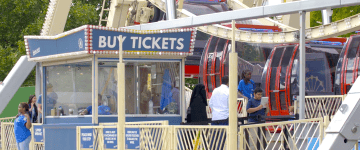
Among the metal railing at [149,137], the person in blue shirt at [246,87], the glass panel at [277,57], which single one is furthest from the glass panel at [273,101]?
the metal railing at [149,137]

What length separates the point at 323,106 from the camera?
14.5 meters

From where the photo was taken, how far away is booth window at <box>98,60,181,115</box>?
A: 11.1m

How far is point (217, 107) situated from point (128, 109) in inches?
83.4

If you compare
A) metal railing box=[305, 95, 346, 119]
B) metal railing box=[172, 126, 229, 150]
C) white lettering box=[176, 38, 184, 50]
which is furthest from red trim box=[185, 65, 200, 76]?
metal railing box=[172, 126, 229, 150]

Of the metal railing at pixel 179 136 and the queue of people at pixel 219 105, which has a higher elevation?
the queue of people at pixel 219 105

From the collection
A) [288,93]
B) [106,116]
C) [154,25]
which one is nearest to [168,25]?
[154,25]

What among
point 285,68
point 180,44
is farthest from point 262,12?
point 285,68

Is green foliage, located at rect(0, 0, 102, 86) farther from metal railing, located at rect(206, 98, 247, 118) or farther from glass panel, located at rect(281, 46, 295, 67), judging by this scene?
metal railing, located at rect(206, 98, 247, 118)

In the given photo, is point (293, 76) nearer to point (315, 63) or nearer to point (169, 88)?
point (315, 63)

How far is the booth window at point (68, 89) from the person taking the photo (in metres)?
11.3

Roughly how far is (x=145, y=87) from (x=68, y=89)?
1722mm

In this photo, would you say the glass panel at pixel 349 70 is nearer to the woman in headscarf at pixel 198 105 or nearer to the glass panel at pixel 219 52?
the glass panel at pixel 219 52

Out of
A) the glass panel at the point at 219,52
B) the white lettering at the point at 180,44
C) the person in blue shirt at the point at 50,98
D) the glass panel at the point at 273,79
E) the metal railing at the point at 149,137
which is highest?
the glass panel at the point at 219,52

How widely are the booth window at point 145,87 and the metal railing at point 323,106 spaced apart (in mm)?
4328
